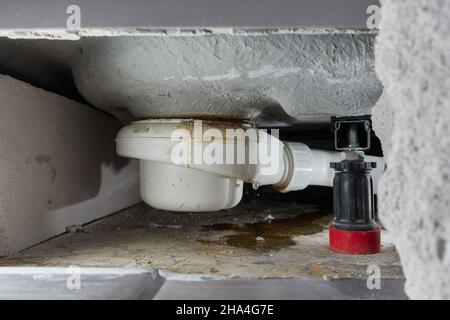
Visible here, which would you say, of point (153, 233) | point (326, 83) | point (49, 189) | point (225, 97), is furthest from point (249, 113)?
point (49, 189)

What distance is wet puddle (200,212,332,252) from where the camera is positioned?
30.2 inches

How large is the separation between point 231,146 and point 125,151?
0.81 ft

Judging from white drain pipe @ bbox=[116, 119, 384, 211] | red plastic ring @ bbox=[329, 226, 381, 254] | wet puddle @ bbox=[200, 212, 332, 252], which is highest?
white drain pipe @ bbox=[116, 119, 384, 211]

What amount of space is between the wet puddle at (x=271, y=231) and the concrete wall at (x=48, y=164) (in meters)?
0.33

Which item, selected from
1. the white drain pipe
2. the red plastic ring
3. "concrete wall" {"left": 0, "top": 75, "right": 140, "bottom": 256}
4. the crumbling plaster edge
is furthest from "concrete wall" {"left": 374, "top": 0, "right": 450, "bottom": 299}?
"concrete wall" {"left": 0, "top": 75, "right": 140, "bottom": 256}

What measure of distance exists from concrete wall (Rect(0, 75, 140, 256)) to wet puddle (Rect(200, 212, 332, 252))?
0.33 meters

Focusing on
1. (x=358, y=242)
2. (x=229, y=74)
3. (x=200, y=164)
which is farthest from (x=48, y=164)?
(x=358, y=242)

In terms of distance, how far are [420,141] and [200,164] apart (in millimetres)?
495

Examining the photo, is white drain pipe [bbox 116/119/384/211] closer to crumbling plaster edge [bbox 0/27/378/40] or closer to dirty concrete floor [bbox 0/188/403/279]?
dirty concrete floor [bbox 0/188/403/279]

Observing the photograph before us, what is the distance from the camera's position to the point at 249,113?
2.84 feet

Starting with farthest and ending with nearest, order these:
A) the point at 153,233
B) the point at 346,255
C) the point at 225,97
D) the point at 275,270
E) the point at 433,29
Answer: the point at 153,233, the point at 225,97, the point at 346,255, the point at 275,270, the point at 433,29

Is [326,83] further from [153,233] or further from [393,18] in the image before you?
[153,233]

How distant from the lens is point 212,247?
0.74m

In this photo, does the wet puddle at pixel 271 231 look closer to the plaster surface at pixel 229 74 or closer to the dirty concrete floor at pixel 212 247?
the dirty concrete floor at pixel 212 247
